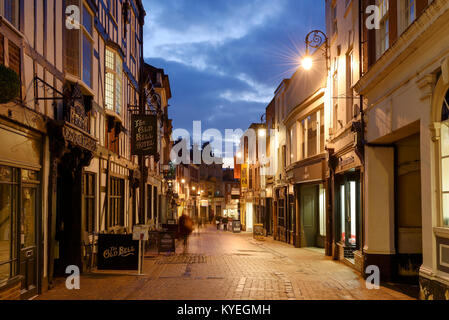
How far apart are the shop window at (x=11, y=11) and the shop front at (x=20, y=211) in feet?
6.23

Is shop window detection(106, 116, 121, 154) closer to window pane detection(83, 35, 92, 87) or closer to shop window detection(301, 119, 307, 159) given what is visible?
window pane detection(83, 35, 92, 87)

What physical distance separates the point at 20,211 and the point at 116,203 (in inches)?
351

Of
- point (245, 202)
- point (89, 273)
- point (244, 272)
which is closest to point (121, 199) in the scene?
point (89, 273)

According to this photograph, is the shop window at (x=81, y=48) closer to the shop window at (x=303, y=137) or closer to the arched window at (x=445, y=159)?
the arched window at (x=445, y=159)

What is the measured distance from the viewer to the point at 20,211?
898cm

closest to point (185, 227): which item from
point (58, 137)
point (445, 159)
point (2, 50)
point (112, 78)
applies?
point (112, 78)

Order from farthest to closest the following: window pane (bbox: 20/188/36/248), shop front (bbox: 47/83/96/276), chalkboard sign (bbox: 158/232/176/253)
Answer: chalkboard sign (bbox: 158/232/176/253) < shop front (bbox: 47/83/96/276) < window pane (bbox: 20/188/36/248)

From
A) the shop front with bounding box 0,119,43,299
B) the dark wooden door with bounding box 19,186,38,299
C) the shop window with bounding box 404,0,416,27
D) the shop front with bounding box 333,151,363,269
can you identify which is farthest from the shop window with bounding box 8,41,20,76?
the shop front with bounding box 333,151,363,269

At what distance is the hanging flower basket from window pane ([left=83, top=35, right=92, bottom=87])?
6363 mm

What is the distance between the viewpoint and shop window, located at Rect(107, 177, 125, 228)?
1696 centimetres

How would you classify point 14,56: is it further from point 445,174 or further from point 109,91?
point 445,174

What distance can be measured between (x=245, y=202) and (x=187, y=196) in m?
17.2

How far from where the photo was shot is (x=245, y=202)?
→ 158ft

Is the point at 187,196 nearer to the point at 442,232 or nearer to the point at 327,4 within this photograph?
the point at 327,4
